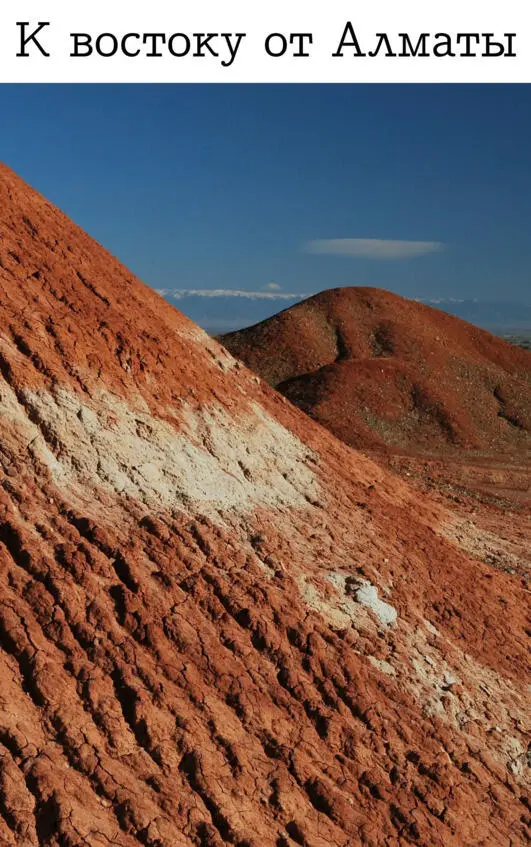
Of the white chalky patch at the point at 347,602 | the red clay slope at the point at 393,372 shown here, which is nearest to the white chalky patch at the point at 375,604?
the white chalky patch at the point at 347,602

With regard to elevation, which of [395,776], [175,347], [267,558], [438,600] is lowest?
[395,776]

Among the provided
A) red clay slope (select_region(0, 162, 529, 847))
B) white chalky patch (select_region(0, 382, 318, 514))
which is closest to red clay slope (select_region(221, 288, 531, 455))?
white chalky patch (select_region(0, 382, 318, 514))

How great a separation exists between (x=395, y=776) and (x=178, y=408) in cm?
553

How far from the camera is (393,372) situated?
118 ft

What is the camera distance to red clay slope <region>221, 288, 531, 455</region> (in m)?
32.3

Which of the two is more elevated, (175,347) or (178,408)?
(175,347)

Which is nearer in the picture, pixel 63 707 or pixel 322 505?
pixel 63 707

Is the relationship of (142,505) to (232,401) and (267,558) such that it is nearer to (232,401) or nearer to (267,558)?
(267,558)

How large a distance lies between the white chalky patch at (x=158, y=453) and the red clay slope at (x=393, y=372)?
1741cm

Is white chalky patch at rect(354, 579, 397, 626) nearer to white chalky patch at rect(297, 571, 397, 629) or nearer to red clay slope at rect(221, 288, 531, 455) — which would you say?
white chalky patch at rect(297, 571, 397, 629)

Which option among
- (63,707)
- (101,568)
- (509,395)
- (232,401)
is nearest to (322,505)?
(232,401)

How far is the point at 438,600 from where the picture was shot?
11.2 meters

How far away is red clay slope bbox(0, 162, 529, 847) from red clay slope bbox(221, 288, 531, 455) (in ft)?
58.6

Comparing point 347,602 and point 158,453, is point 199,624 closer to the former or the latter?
point 347,602
